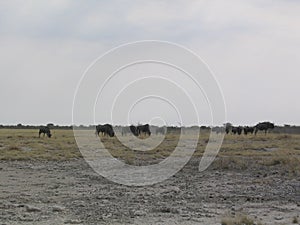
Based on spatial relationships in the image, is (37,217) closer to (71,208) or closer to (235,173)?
(71,208)

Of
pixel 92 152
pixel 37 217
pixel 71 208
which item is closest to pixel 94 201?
pixel 71 208

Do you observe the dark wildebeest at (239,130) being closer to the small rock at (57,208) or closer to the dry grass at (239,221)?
the small rock at (57,208)

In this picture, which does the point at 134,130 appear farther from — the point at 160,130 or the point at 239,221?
the point at 239,221

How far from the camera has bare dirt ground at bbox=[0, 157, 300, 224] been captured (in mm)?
13172

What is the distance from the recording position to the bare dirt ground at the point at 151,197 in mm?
13172

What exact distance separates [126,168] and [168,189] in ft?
22.2

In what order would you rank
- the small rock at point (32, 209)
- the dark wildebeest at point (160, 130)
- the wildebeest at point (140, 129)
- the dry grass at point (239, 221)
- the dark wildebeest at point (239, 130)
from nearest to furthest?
1. the dry grass at point (239, 221)
2. the small rock at point (32, 209)
3. the wildebeest at point (140, 129)
4. the dark wildebeest at point (160, 130)
5. the dark wildebeest at point (239, 130)

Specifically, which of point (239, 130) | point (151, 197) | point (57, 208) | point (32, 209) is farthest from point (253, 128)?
point (32, 209)

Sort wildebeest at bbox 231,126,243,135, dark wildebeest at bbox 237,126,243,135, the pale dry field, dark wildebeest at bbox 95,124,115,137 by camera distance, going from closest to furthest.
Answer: the pale dry field < dark wildebeest at bbox 95,124,115,137 < dark wildebeest at bbox 237,126,243,135 < wildebeest at bbox 231,126,243,135

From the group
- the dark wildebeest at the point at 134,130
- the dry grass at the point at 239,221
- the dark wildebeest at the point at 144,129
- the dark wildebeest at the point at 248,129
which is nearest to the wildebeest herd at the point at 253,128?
the dark wildebeest at the point at 248,129

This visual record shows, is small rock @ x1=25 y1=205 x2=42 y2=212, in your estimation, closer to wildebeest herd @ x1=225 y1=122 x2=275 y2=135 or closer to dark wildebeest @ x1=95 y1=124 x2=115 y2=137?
dark wildebeest @ x1=95 y1=124 x2=115 y2=137

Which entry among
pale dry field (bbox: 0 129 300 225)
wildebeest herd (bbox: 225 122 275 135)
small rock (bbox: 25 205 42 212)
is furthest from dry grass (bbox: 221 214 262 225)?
wildebeest herd (bbox: 225 122 275 135)

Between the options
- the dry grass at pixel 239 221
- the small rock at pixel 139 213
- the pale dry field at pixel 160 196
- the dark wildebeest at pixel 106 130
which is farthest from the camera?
the dark wildebeest at pixel 106 130

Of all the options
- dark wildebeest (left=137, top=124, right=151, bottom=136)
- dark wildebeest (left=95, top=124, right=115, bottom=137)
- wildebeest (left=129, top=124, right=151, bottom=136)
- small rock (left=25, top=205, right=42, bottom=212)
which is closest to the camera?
small rock (left=25, top=205, right=42, bottom=212)
